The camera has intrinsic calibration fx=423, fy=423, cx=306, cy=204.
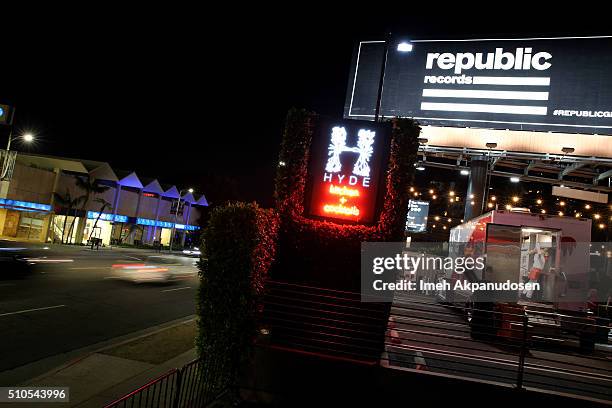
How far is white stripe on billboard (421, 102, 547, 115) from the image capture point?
1180 cm

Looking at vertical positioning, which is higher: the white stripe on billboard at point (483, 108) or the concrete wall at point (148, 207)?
the white stripe on billboard at point (483, 108)

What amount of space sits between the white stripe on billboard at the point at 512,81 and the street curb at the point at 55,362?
11380mm

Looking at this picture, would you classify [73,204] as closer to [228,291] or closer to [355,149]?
[355,149]

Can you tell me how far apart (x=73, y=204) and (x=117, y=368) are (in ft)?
128

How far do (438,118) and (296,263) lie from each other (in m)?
7.34

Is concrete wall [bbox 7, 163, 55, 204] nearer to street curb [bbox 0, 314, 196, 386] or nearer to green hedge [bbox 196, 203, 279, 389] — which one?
street curb [bbox 0, 314, 196, 386]

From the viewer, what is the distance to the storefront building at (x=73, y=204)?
123 feet

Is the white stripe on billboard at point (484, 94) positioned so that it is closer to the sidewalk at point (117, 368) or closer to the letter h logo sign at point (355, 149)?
the letter h logo sign at point (355, 149)

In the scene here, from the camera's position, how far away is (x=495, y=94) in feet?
40.0

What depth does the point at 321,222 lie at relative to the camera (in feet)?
25.6

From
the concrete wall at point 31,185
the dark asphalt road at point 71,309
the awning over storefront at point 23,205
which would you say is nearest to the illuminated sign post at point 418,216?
the dark asphalt road at point 71,309

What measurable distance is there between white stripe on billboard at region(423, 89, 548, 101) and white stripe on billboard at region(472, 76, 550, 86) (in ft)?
0.87

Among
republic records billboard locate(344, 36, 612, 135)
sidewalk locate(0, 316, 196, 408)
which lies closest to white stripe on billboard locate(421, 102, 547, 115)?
republic records billboard locate(344, 36, 612, 135)

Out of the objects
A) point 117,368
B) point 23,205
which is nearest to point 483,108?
point 117,368
